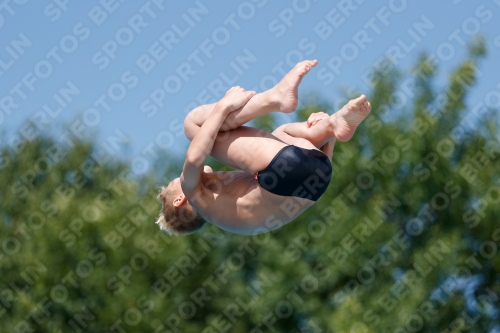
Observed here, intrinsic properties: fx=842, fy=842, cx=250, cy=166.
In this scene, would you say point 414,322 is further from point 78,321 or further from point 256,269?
point 78,321

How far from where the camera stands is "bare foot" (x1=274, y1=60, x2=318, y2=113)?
371 cm

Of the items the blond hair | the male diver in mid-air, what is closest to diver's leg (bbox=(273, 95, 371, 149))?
the male diver in mid-air

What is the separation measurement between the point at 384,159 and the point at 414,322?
3.30 m

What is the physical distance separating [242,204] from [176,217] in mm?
420

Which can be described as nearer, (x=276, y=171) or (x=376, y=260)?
(x=276, y=171)

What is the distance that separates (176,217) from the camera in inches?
170

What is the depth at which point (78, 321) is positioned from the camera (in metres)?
15.6

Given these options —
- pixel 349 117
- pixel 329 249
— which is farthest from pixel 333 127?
pixel 329 249

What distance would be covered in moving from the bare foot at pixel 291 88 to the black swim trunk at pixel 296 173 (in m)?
0.24

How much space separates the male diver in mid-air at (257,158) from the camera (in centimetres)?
381

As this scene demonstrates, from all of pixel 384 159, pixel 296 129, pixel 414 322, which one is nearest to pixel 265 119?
pixel 384 159

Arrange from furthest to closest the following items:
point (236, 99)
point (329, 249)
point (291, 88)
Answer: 1. point (329, 249)
2. point (236, 99)
3. point (291, 88)

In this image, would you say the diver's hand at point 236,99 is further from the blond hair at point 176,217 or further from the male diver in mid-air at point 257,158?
the blond hair at point 176,217

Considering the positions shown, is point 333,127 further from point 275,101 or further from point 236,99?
point 236,99
